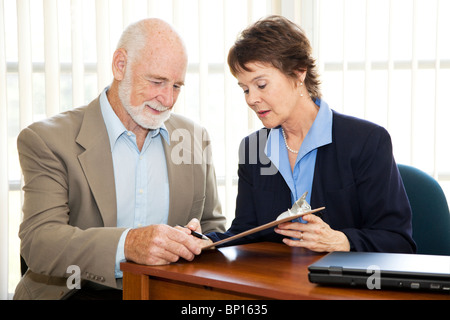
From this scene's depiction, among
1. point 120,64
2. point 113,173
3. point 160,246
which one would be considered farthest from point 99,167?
point 160,246

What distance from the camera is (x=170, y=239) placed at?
1470 mm

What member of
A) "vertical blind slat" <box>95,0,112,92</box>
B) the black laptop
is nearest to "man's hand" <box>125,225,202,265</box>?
the black laptop

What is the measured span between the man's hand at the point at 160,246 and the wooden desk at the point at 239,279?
25 mm

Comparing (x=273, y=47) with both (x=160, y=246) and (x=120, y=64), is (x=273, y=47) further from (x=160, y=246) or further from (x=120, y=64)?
(x=160, y=246)

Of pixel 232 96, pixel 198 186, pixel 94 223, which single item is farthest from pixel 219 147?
pixel 94 223

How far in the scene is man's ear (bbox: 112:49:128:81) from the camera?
2133mm

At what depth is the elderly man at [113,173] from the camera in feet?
5.78

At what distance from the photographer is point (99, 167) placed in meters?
1.98

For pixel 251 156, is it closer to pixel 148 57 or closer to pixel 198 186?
pixel 198 186

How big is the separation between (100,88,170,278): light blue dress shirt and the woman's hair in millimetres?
532

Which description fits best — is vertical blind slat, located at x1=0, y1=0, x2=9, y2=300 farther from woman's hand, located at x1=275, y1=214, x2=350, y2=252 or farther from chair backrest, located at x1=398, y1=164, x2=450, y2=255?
chair backrest, located at x1=398, y1=164, x2=450, y2=255

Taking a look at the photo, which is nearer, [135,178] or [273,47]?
[273,47]

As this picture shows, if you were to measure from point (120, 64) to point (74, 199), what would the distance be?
0.60 metres

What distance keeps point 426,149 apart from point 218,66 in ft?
4.40
